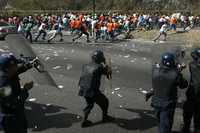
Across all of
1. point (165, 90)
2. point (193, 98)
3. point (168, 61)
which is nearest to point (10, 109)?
point (165, 90)

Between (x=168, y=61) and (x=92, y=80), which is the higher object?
(x=168, y=61)

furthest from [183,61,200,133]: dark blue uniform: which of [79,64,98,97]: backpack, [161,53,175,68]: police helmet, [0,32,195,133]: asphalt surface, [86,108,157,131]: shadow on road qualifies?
[79,64,98,97]: backpack

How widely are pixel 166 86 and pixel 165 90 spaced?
0.22ft

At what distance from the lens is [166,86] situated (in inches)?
299

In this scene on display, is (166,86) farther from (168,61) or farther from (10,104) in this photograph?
(10,104)

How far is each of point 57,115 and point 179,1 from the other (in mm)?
55535

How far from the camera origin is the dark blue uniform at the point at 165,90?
759 centimetres

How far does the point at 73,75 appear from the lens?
51.8 ft

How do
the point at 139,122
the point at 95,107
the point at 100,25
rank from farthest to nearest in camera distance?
the point at 100,25, the point at 95,107, the point at 139,122

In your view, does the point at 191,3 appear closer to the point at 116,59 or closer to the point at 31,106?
the point at 116,59

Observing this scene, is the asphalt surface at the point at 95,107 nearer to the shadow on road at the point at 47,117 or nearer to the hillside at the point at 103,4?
the shadow on road at the point at 47,117

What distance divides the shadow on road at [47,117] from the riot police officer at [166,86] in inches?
102

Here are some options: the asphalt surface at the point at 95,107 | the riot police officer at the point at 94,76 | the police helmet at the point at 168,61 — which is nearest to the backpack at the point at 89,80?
the riot police officer at the point at 94,76

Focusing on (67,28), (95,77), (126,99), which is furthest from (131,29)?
(95,77)
